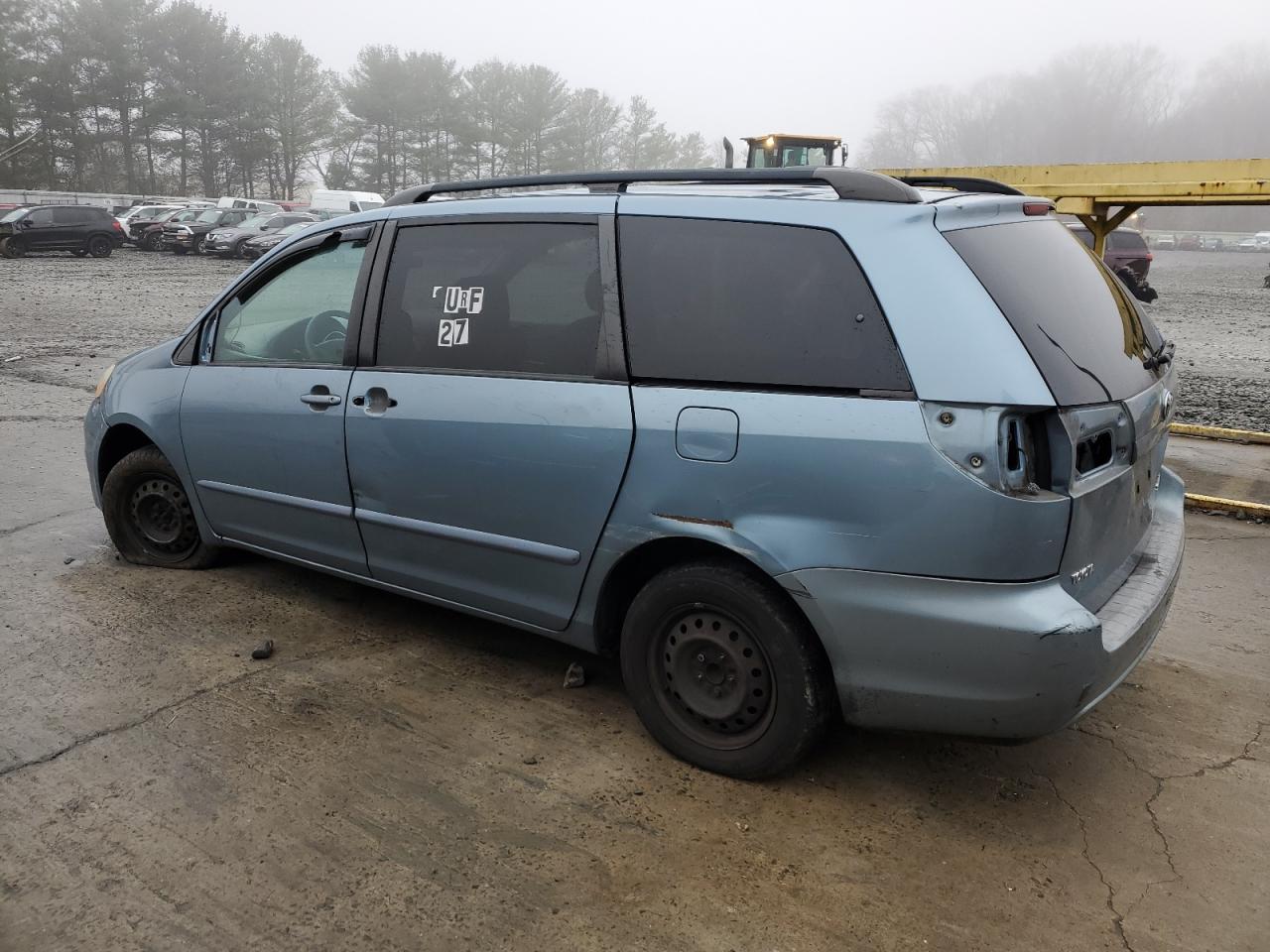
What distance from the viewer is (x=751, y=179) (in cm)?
319

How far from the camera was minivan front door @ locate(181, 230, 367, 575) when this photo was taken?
13.0 ft

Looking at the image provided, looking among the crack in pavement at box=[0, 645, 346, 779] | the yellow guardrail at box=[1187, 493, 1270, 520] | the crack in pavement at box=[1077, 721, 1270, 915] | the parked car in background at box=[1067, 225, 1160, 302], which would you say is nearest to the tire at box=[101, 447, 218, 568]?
the crack in pavement at box=[0, 645, 346, 779]

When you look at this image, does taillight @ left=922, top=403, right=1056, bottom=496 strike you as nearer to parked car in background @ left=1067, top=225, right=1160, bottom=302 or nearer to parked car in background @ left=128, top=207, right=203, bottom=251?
parked car in background @ left=1067, top=225, right=1160, bottom=302

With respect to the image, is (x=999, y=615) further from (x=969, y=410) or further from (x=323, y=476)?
(x=323, y=476)

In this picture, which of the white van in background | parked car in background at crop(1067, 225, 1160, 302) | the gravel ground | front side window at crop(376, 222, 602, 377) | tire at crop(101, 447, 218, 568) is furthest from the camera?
the white van in background

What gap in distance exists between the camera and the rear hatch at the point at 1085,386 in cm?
264

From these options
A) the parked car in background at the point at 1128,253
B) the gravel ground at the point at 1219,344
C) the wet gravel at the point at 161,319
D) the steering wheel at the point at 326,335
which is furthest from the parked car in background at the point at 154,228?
the steering wheel at the point at 326,335

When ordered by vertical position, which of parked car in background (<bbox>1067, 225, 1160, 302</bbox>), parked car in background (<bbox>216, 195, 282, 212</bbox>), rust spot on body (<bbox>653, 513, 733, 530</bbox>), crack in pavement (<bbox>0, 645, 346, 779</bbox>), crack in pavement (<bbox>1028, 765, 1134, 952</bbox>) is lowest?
crack in pavement (<bbox>1028, 765, 1134, 952</bbox>)

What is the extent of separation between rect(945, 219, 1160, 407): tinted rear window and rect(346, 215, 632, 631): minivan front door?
1111 millimetres

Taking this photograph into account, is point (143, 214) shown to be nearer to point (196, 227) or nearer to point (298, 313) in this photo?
point (196, 227)

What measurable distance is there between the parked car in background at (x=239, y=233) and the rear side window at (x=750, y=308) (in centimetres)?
2972

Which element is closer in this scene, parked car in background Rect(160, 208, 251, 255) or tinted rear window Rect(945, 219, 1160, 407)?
tinted rear window Rect(945, 219, 1160, 407)

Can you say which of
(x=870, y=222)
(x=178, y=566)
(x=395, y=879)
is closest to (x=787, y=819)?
(x=395, y=879)

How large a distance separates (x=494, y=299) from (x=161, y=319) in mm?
13909
